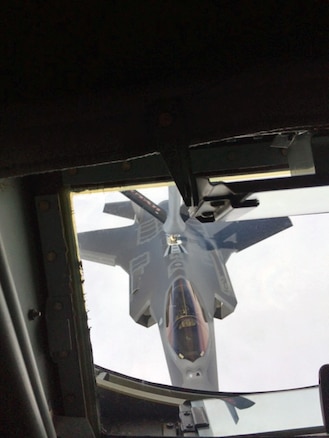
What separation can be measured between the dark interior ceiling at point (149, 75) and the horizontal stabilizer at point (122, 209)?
624 centimetres

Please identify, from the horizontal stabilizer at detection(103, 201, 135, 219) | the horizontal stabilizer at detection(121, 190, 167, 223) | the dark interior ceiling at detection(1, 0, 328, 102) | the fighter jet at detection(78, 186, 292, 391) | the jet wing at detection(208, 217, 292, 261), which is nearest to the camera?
the dark interior ceiling at detection(1, 0, 328, 102)

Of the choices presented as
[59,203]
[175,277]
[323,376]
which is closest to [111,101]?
[59,203]

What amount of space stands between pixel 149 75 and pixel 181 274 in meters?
6.07

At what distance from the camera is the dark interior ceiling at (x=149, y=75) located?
2.17 feet

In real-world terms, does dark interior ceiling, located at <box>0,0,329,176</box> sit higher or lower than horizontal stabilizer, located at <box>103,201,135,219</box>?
lower

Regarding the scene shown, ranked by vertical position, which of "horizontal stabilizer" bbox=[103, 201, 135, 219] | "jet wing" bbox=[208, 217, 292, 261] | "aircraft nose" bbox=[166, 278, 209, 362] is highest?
"horizontal stabilizer" bbox=[103, 201, 135, 219]

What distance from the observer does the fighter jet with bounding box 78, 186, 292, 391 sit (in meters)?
5.85

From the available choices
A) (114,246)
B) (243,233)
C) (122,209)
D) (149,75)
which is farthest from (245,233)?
(149,75)

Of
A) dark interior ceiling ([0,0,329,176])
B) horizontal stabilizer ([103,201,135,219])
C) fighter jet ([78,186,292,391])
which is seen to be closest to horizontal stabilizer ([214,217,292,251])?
fighter jet ([78,186,292,391])

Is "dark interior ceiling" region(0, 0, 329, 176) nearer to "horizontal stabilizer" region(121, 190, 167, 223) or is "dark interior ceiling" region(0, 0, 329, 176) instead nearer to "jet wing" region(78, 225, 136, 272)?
"horizontal stabilizer" region(121, 190, 167, 223)

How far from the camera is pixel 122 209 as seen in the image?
788 cm

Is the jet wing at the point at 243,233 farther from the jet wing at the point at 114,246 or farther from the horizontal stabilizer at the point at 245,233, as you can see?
the jet wing at the point at 114,246

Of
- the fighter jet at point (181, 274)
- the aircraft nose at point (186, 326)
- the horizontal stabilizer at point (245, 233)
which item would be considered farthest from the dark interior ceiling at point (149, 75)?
the horizontal stabilizer at point (245, 233)

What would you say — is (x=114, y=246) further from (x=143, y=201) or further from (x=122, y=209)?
(x=143, y=201)
